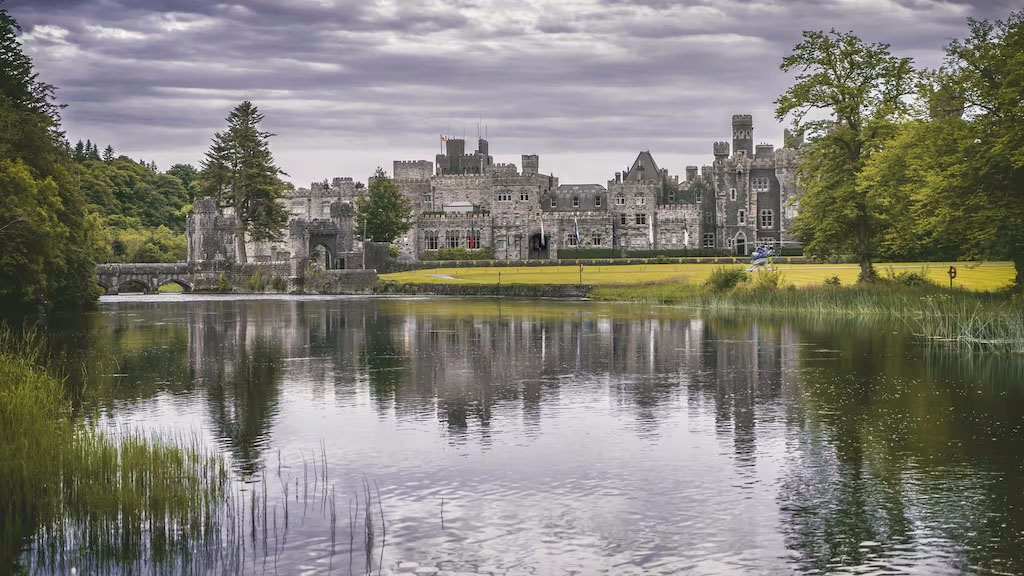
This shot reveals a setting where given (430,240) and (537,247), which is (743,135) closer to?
(537,247)

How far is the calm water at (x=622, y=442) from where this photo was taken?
10.2 meters

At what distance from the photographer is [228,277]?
296 feet

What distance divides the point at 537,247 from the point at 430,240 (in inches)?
443

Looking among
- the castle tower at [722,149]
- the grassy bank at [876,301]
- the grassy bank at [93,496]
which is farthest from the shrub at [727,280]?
the castle tower at [722,149]

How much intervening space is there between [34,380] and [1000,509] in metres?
12.7

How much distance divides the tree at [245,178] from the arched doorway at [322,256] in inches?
147

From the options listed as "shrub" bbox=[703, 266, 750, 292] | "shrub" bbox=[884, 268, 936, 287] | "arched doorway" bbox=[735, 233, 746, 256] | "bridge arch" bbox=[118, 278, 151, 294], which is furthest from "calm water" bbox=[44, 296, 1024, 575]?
"arched doorway" bbox=[735, 233, 746, 256]

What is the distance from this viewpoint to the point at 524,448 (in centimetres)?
1494

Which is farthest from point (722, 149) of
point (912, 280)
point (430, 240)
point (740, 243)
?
point (912, 280)

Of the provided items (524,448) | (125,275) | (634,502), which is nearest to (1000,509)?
(634,502)

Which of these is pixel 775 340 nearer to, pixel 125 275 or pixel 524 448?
pixel 524 448

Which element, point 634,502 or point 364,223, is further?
point 364,223

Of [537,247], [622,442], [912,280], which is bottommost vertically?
[622,442]

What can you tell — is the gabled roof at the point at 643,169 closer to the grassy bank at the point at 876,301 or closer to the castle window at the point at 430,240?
the castle window at the point at 430,240
